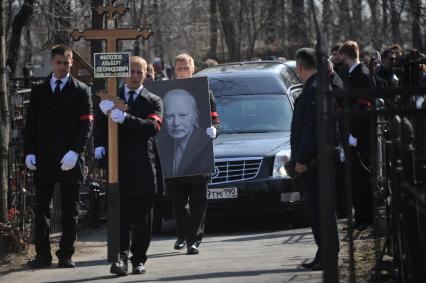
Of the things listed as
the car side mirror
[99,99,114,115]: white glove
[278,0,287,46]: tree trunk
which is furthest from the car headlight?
[278,0,287,46]: tree trunk

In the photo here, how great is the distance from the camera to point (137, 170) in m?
9.16

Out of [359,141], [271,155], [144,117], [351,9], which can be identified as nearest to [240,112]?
[271,155]

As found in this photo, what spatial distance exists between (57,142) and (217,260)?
6.13ft

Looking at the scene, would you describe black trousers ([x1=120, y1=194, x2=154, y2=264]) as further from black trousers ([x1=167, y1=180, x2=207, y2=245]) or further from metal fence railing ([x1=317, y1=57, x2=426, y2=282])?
metal fence railing ([x1=317, y1=57, x2=426, y2=282])

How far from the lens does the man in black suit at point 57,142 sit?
381 inches

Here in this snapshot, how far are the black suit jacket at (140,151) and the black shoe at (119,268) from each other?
618 millimetres

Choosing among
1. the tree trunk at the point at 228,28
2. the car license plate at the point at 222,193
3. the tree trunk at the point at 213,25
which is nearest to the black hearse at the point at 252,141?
the car license plate at the point at 222,193

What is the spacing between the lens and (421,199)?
21.9 feet

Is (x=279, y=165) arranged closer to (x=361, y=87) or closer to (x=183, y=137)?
(x=361, y=87)

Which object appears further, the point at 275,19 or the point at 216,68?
the point at 275,19

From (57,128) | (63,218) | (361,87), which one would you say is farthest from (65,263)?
(361,87)

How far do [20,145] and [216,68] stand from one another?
379 centimetres

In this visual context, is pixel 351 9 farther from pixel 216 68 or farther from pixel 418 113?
pixel 418 113

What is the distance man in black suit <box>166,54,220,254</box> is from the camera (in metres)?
10.7
